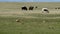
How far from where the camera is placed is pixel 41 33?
16.4m

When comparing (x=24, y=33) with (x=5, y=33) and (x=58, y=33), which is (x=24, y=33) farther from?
(x=58, y=33)

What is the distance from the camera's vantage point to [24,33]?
16.5m

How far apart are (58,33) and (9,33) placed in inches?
130

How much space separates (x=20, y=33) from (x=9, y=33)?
2.45 feet

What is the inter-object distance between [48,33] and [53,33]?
1.11ft

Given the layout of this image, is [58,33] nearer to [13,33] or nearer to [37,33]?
[37,33]

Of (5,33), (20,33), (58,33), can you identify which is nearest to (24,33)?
(20,33)

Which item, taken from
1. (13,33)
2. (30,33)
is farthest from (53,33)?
(13,33)

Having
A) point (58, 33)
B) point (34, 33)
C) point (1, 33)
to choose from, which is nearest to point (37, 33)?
point (34, 33)

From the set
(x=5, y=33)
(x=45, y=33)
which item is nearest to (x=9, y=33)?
(x=5, y=33)

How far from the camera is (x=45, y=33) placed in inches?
648

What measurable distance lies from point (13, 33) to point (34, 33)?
1420 mm

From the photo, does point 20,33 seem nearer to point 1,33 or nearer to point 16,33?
point 16,33

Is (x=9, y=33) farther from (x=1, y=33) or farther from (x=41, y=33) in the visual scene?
(x=41, y=33)
